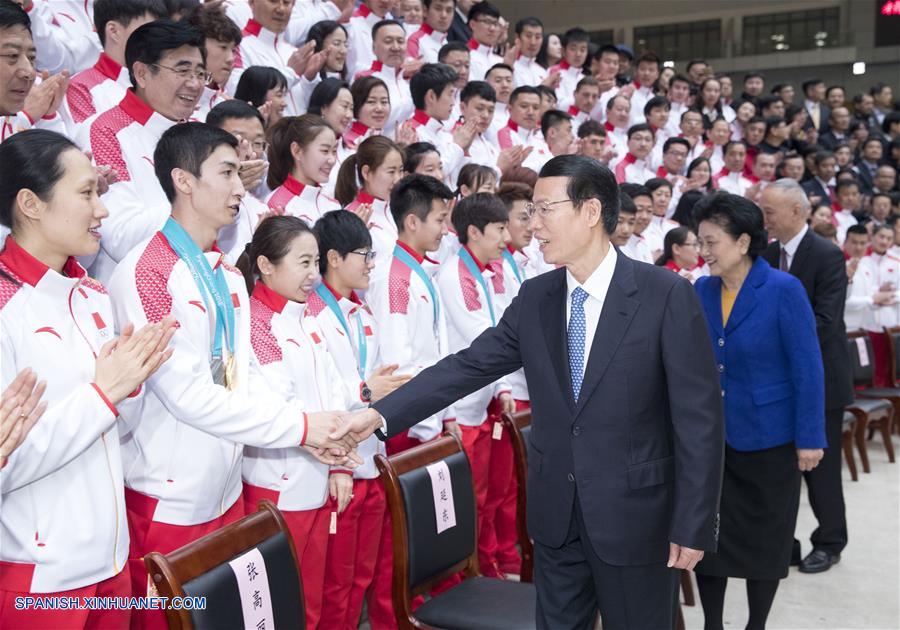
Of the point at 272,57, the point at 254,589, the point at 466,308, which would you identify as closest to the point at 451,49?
the point at 272,57

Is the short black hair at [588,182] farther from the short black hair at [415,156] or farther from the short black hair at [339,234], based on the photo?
the short black hair at [415,156]

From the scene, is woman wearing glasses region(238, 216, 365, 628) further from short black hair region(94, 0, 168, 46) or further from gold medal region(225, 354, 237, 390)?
short black hair region(94, 0, 168, 46)

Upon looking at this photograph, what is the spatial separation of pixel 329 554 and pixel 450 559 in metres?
0.50

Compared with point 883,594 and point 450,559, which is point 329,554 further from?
point 883,594

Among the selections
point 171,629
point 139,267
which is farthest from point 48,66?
point 171,629

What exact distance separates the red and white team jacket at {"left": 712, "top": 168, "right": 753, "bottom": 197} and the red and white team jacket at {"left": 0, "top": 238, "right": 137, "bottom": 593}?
7.53 meters

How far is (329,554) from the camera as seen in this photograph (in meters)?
2.77

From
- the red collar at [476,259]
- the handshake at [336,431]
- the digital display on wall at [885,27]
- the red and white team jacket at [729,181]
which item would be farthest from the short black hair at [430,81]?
the digital display on wall at [885,27]

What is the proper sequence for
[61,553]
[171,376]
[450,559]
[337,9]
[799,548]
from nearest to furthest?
[61,553], [171,376], [450,559], [799,548], [337,9]

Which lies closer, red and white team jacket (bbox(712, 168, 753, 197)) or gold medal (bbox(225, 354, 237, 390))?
gold medal (bbox(225, 354, 237, 390))

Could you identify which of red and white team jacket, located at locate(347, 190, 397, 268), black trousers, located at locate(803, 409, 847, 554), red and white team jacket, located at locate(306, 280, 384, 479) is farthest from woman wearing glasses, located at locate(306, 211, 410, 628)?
black trousers, located at locate(803, 409, 847, 554)

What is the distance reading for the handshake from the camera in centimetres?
224

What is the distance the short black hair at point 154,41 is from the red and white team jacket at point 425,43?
4.21 meters

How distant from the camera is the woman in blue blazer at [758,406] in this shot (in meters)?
2.85
